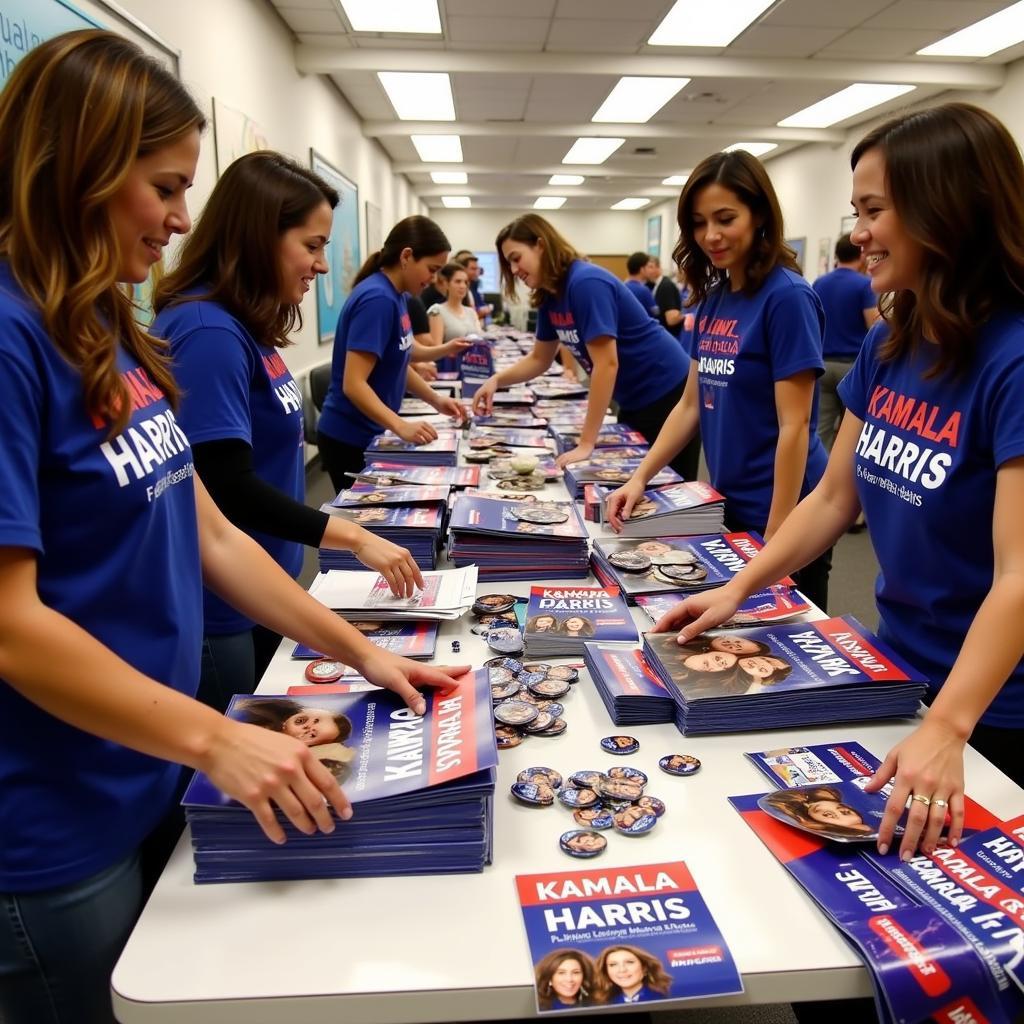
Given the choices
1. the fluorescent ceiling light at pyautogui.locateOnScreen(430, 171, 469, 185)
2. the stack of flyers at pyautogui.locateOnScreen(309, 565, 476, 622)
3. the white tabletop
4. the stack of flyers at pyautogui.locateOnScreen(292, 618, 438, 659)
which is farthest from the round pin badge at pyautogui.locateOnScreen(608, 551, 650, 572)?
the fluorescent ceiling light at pyautogui.locateOnScreen(430, 171, 469, 185)

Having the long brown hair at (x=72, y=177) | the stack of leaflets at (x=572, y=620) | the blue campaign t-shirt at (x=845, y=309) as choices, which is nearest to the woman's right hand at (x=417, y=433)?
the stack of leaflets at (x=572, y=620)

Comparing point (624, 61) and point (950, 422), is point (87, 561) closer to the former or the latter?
point (950, 422)

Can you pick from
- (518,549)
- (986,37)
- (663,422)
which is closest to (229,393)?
(518,549)

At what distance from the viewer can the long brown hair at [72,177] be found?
0.71 meters

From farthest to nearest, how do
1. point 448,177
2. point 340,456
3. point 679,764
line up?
point 448,177 → point 340,456 → point 679,764

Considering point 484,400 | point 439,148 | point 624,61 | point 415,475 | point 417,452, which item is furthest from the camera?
point 439,148

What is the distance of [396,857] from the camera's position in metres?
0.77

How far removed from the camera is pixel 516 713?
1.04 metres

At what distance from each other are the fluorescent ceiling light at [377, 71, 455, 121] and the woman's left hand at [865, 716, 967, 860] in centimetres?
624

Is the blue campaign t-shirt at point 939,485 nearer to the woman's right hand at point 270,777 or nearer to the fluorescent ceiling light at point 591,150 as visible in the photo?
the woman's right hand at point 270,777

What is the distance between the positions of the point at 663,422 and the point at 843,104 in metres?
6.10

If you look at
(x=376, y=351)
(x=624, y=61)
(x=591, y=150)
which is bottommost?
(x=376, y=351)

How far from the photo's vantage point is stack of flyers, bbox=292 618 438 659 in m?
1.20

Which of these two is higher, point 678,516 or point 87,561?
point 87,561
